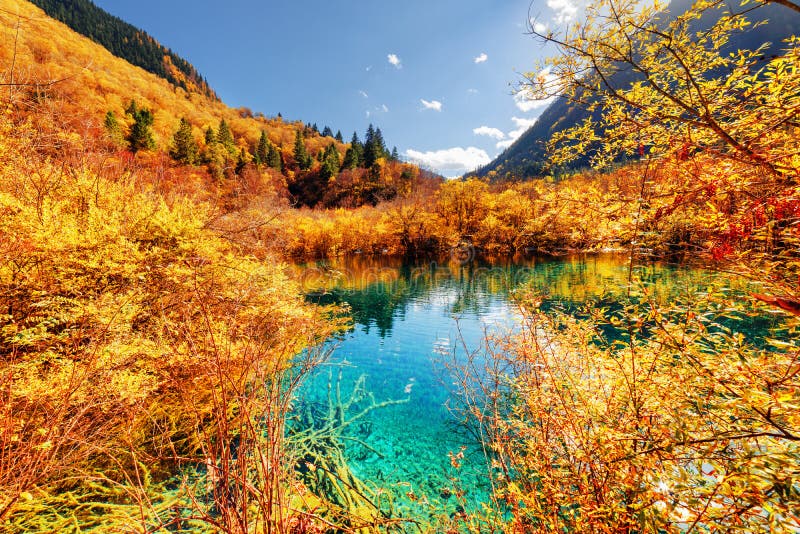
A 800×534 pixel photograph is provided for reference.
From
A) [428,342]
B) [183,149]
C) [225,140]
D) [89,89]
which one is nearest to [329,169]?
[225,140]

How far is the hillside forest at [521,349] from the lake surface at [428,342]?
1.23 feet

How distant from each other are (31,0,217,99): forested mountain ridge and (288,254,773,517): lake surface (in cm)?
8555

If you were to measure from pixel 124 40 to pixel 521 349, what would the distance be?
11324 centimetres

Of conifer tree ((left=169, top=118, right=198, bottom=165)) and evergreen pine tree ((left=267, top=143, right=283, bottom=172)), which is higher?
evergreen pine tree ((left=267, top=143, right=283, bottom=172))

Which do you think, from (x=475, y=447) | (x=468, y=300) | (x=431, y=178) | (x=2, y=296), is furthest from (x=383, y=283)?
(x=431, y=178)

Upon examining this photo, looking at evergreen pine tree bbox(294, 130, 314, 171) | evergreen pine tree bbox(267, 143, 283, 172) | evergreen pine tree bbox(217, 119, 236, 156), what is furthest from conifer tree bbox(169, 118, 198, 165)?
evergreen pine tree bbox(294, 130, 314, 171)

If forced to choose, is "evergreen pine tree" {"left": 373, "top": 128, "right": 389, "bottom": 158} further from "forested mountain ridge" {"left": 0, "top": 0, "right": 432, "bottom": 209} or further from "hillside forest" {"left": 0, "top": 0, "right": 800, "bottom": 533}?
"hillside forest" {"left": 0, "top": 0, "right": 800, "bottom": 533}

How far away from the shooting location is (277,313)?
8.38 meters

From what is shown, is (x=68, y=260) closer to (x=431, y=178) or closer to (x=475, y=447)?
(x=475, y=447)

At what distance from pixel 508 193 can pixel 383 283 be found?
73.9 feet

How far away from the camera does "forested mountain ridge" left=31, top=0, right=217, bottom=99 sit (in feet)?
207

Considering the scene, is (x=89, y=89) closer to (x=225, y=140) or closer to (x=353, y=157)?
(x=225, y=140)

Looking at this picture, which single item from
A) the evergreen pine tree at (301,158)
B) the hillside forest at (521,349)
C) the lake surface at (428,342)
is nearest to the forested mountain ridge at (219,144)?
the evergreen pine tree at (301,158)

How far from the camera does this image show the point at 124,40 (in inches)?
2872
